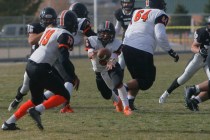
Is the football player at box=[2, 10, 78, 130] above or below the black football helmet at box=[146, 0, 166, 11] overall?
below

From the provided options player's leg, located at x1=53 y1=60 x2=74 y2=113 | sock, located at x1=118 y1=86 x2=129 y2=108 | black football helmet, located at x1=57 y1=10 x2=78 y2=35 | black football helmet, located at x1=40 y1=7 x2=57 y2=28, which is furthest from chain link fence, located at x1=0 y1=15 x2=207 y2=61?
black football helmet, located at x1=57 y1=10 x2=78 y2=35

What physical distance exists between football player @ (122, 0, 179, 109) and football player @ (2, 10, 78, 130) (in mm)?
1996

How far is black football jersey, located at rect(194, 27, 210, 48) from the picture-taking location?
1065cm

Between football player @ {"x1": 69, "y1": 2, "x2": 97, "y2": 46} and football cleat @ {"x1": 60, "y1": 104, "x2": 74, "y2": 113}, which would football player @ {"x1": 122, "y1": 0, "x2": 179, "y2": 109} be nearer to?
football player @ {"x1": 69, "y1": 2, "x2": 97, "y2": 46}

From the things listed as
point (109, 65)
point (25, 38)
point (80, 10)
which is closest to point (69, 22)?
point (109, 65)

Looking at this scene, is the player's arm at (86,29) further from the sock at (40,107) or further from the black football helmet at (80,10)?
the sock at (40,107)

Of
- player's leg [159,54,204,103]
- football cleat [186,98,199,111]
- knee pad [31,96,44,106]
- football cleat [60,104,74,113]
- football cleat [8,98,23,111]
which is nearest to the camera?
knee pad [31,96,44,106]

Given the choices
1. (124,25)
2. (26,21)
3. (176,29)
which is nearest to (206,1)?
(176,29)

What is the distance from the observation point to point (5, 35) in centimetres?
3234

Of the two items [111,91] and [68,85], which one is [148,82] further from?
[68,85]

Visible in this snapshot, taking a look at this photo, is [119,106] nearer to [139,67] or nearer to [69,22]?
[139,67]

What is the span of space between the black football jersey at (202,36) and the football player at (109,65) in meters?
1.27

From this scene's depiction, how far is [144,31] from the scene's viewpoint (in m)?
10.5

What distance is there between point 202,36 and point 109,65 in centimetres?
166
